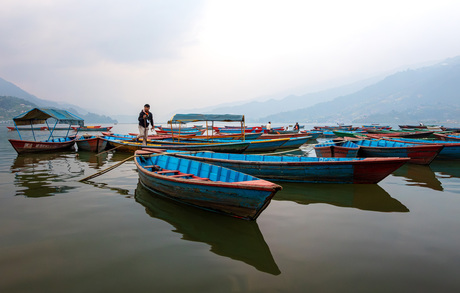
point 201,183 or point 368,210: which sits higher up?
point 201,183

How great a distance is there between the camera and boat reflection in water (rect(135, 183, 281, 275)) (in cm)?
440

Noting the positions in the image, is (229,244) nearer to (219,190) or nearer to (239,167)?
(219,190)

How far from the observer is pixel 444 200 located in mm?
7594

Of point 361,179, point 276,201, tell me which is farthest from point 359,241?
point 361,179

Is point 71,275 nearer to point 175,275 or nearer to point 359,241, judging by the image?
point 175,275

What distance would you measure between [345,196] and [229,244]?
16.9 feet

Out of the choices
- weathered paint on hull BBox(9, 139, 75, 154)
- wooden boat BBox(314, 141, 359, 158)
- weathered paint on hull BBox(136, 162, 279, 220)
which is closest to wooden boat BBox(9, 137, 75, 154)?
weathered paint on hull BBox(9, 139, 75, 154)

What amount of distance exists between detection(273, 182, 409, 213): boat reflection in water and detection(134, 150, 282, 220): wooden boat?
245 cm

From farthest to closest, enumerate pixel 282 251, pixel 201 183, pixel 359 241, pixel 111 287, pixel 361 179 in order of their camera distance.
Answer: pixel 361 179 → pixel 201 183 → pixel 359 241 → pixel 282 251 → pixel 111 287

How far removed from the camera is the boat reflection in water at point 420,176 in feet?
31.4

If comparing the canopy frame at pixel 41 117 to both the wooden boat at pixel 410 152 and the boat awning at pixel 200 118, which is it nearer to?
the boat awning at pixel 200 118

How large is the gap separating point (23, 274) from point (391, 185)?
11.6 metres

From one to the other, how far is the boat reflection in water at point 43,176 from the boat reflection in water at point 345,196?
835 centimetres

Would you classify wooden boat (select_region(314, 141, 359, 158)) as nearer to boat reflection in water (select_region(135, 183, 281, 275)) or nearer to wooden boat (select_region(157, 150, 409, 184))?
wooden boat (select_region(157, 150, 409, 184))
